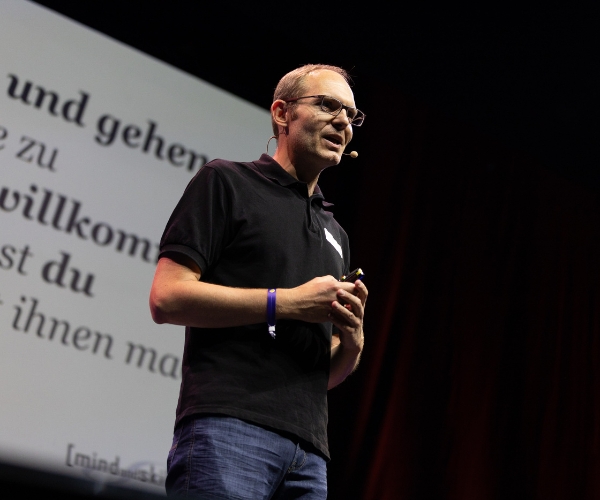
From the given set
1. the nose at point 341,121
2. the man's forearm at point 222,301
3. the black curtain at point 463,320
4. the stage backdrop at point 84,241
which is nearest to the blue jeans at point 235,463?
the man's forearm at point 222,301

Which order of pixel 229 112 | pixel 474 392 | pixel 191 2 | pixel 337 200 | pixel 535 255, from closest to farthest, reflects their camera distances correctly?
pixel 229 112 → pixel 191 2 → pixel 337 200 → pixel 474 392 → pixel 535 255

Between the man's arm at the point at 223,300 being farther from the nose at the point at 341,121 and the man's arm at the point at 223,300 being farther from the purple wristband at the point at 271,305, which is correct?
the nose at the point at 341,121

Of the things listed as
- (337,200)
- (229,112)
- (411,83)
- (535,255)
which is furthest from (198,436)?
(535,255)

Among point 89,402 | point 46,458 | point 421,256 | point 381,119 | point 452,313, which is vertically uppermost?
point 381,119

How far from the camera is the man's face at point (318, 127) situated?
162 centimetres

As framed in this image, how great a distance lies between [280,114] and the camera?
1748 millimetres

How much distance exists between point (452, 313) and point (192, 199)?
2649mm

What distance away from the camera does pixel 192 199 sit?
1.39 m

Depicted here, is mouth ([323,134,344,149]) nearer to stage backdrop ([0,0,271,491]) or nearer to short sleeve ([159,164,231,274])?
short sleeve ([159,164,231,274])

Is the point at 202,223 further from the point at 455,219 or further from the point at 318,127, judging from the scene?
the point at 455,219

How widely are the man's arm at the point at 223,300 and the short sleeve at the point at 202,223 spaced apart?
0.02 metres

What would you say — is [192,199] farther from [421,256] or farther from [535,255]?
[535,255]

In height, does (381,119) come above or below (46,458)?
above

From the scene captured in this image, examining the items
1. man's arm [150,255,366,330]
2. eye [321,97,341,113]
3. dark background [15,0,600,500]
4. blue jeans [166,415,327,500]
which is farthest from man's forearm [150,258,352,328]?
dark background [15,0,600,500]
